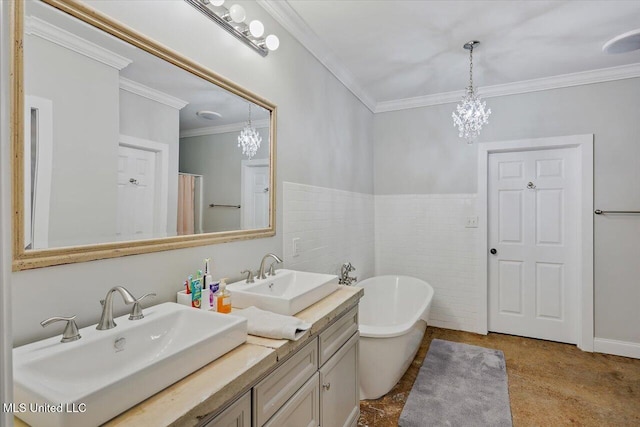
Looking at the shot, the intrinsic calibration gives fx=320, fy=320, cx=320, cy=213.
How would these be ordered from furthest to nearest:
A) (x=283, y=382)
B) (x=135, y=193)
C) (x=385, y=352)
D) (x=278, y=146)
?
(x=385, y=352)
(x=278, y=146)
(x=135, y=193)
(x=283, y=382)

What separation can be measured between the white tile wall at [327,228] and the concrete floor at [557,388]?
40.4 inches

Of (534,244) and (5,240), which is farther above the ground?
(5,240)

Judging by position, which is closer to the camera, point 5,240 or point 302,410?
point 5,240

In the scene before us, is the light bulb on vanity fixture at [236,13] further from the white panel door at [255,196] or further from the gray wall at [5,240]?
the gray wall at [5,240]

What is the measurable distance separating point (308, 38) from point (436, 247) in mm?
2482

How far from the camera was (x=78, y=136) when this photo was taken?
104cm

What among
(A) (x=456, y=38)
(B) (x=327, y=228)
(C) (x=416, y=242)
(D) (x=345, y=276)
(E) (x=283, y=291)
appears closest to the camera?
(E) (x=283, y=291)

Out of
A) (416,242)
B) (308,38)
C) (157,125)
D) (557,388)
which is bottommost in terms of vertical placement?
(557,388)

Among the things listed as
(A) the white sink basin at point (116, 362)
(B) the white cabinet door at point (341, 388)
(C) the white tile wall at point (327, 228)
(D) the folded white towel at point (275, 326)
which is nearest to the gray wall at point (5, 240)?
(A) the white sink basin at point (116, 362)

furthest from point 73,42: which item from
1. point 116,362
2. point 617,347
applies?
point 617,347

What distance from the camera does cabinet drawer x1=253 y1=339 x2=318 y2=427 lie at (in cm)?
100

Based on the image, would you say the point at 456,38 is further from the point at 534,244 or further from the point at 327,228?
the point at 534,244

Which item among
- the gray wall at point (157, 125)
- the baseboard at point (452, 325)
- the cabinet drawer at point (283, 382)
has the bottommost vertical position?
the baseboard at point (452, 325)

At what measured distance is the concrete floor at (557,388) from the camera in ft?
6.58
